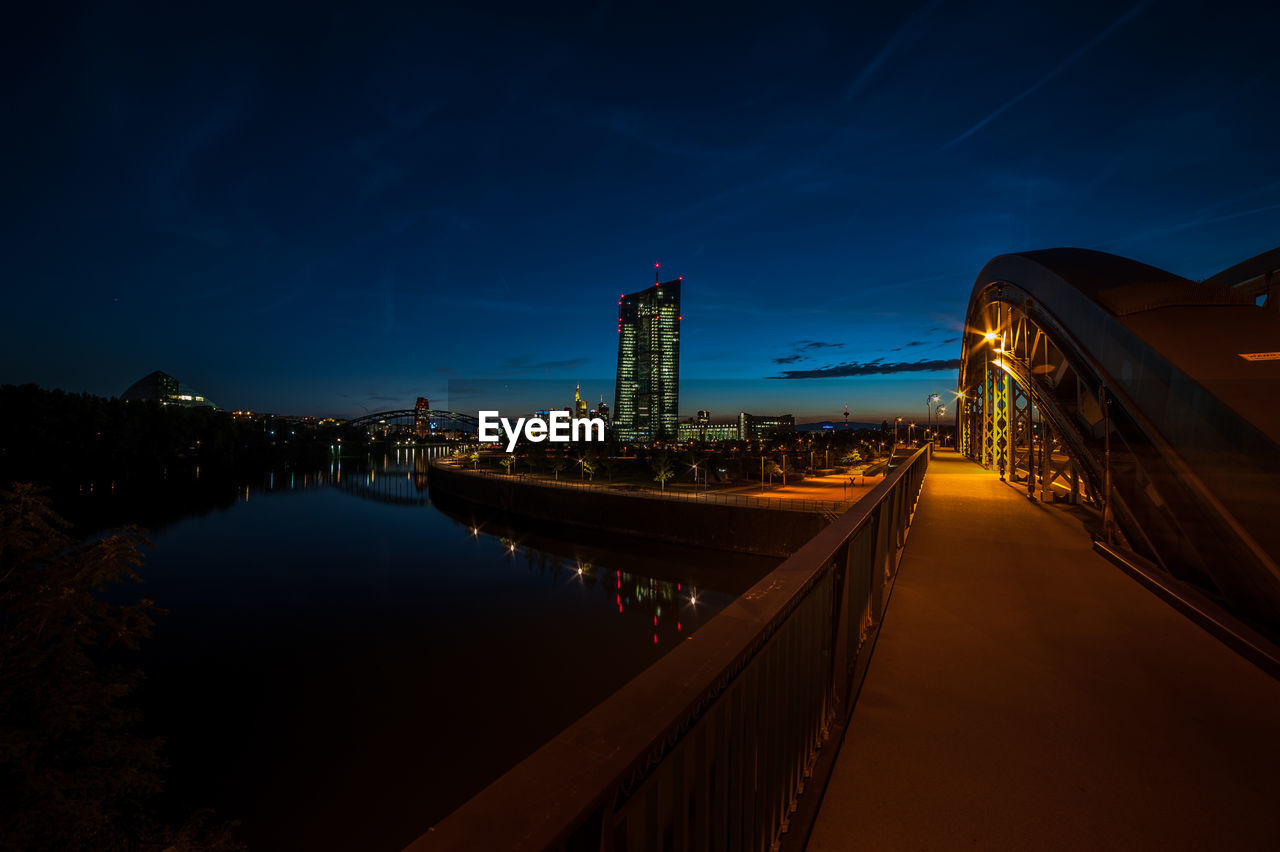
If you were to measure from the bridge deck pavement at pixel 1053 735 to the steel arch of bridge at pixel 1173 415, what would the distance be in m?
1.37

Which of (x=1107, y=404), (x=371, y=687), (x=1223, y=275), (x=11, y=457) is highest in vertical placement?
(x=1223, y=275)

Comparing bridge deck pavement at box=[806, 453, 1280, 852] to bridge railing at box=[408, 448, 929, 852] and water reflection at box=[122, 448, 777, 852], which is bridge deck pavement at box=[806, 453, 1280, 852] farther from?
water reflection at box=[122, 448, 777, 852]

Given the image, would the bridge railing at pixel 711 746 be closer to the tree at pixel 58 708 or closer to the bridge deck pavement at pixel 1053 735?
the bridge deck pavement at pixel 1053 735

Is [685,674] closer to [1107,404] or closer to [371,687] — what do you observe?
[1107,404]

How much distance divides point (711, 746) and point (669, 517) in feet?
111

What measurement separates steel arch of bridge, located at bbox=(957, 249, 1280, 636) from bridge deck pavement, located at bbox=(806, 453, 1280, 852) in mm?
1374

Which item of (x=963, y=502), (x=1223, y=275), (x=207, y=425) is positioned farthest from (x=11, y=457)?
(x=1223, y=275)

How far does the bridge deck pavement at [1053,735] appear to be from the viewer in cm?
227

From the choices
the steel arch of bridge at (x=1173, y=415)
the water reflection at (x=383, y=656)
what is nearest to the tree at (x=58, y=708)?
the water reflection at (x=383, y=656)

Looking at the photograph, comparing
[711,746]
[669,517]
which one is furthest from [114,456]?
[711,746]

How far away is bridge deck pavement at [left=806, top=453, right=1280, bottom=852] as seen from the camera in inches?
89.3

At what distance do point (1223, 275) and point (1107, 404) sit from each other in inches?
699

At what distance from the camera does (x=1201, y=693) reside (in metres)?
3.42

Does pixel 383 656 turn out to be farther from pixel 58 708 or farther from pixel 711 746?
pixel 711 746
